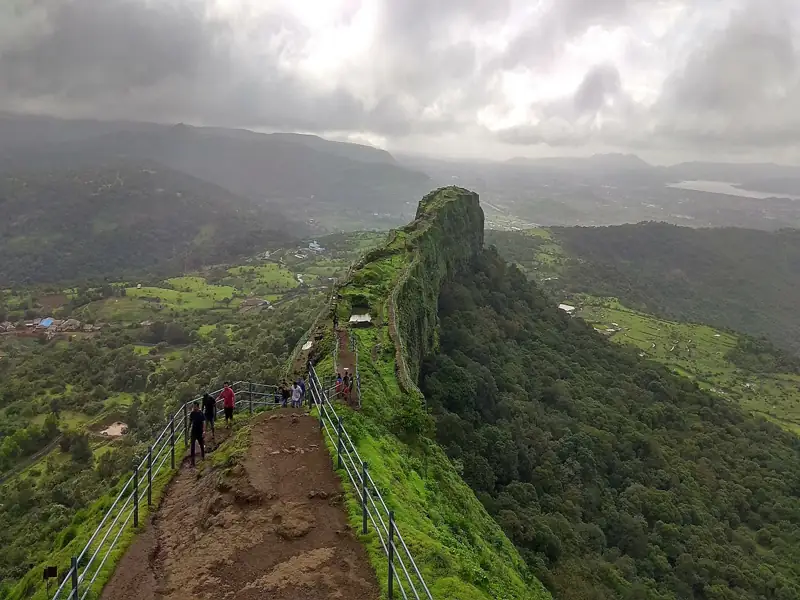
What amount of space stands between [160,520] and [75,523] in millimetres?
6731

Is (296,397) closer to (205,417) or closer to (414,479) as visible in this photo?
(205,417)

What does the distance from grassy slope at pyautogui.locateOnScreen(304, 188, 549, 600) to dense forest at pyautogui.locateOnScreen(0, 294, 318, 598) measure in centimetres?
938

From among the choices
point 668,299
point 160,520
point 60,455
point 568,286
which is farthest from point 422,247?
point 668,299

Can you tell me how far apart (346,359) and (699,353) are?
110426mm

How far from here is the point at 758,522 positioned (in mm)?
45406

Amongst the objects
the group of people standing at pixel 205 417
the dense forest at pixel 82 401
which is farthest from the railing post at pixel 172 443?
the dense forest at pixel 82 401

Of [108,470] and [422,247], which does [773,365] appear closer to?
[422,247]

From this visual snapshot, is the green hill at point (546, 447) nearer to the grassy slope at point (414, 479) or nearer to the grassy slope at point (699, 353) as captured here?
the grassy slope at point (414, 479)

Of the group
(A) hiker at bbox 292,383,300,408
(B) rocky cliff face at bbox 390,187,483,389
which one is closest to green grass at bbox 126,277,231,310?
(B) rocky cliff face at bbox 390,187,483,389

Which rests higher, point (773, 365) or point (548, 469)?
point (548, 469)

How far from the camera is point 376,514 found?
13172mm

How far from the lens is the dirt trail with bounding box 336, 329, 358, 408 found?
71.2 ft

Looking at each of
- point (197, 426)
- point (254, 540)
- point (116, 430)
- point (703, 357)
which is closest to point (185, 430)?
point (197, 426)

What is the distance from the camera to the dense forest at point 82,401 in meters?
38.9
